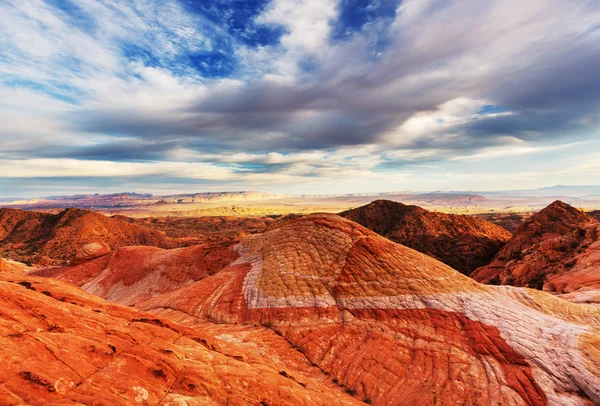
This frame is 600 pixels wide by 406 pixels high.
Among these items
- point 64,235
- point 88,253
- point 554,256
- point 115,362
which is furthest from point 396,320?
point 64,235

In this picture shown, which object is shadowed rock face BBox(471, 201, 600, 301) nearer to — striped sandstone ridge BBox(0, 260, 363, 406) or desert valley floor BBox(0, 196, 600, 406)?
desert valley floor BBox(0, 196, 600, 406)

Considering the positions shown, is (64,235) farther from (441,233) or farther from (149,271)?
(441,233)

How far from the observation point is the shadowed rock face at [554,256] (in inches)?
1175

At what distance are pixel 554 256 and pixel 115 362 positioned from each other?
46.6m

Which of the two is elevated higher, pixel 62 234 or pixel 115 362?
pixel 115 362

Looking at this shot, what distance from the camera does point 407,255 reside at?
22234mm

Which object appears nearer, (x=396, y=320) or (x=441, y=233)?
(x=396, y=320)

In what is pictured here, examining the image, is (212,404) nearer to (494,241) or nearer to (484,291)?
(484,291)

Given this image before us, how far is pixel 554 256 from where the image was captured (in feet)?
120

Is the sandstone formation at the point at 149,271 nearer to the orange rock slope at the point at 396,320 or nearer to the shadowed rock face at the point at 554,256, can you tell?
the orange rock slope at the point at 396,320

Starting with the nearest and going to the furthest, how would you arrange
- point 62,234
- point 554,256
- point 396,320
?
point 396,320, point 554,256, point 62,234

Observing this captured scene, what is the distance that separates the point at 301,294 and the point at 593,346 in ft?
50.5

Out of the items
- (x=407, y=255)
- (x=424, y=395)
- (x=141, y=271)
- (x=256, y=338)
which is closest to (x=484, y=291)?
(x=407, y=255)

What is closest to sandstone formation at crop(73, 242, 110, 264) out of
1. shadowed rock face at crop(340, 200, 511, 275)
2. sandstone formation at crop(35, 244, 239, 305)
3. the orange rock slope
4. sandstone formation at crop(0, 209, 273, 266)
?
sandstone formation at crop(35, 244, 239, 305)
